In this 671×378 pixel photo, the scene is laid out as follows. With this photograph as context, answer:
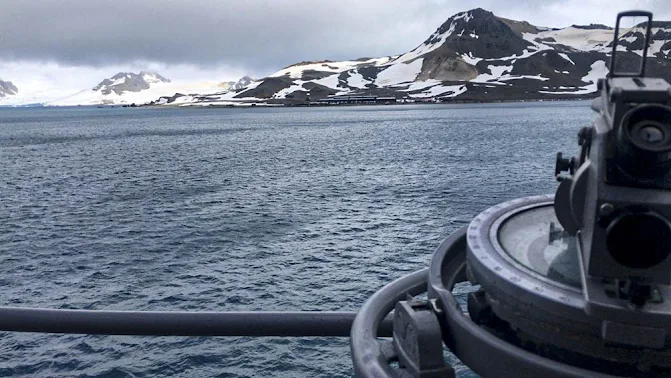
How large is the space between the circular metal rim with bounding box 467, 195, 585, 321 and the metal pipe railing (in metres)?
1.47

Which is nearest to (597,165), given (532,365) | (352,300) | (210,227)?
(532,365)

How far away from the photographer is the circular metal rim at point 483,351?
3609 millimetres

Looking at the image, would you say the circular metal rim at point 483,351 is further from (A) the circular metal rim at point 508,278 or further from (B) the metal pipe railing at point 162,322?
(B) the metal pipe railing at point 162,322

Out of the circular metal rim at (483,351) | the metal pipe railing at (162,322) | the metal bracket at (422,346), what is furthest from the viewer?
the metal pipe railing at (162,322)

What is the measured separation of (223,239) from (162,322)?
3448 cm

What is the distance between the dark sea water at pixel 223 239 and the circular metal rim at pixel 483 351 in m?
16.7

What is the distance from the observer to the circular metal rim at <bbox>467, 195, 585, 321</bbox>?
394 centimetres

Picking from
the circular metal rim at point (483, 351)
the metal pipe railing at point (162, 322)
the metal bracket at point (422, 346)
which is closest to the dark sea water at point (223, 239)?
the metal pipe railing at point (162, 322)

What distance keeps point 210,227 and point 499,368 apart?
3961 centimetres

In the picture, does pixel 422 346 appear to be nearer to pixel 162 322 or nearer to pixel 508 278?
pixel 508 278

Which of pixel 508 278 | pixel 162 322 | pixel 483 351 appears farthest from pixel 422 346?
pixel 162 322

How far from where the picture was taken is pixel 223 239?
Result: 38531 millimetres

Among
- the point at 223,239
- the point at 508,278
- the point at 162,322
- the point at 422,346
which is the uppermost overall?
the point at 508,278

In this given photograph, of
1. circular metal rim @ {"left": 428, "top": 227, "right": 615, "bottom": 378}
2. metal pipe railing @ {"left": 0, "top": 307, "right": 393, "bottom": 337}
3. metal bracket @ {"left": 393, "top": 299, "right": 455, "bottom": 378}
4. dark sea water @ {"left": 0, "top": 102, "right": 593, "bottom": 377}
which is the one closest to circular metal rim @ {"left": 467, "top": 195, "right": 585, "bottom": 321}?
circular metal rim @ {"left": 428, "top": 227, "right": 615, "bottom": 378}
